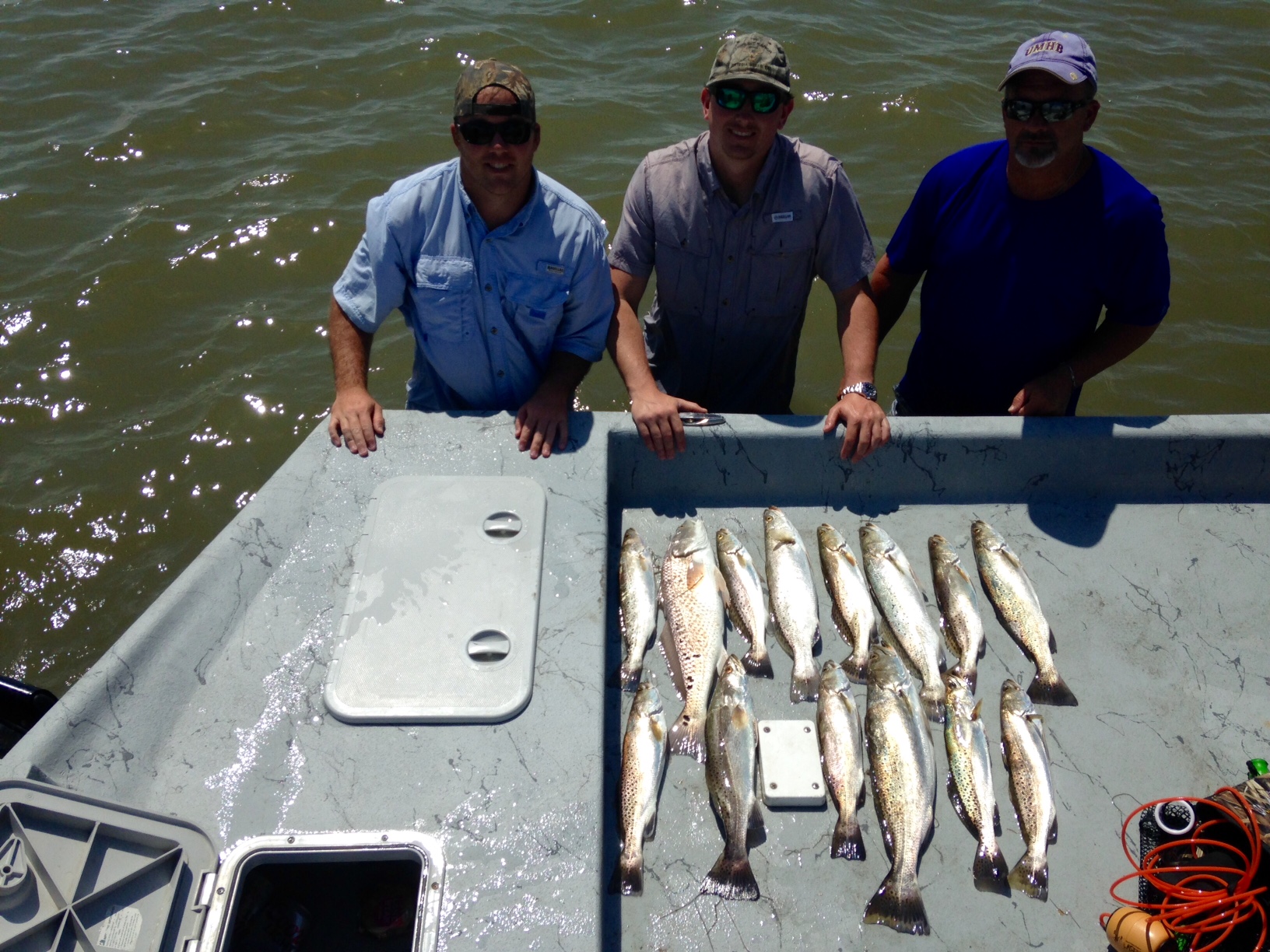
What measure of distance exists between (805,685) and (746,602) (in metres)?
0.40

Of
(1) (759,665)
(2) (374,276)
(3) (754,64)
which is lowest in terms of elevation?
(1) (759,665)

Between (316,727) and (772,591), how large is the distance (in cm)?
169

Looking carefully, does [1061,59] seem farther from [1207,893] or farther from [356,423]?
[356,423]

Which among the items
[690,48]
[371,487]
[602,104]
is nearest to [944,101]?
[690,48]

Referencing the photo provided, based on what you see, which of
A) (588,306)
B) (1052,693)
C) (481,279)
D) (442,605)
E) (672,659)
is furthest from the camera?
(588,306)

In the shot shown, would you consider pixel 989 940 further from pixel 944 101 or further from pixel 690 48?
pixel 690 48

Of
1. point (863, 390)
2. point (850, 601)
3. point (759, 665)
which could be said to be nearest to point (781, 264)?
point (863, 390)

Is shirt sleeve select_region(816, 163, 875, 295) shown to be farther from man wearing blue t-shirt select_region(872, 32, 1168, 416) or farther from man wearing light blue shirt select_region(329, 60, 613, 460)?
man wearing light blue shirt select_region(329, 60, 613, 460)

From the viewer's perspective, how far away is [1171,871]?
251 cm

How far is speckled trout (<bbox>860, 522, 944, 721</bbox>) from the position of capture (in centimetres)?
312

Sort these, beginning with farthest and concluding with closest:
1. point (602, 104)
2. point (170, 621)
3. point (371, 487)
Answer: point (602, 104)
point (371, 487)
point (170, 621)

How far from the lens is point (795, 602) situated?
3270 mm

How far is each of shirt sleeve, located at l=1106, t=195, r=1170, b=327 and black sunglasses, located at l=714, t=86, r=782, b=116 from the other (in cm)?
148

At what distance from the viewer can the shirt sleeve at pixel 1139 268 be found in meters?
3.51
